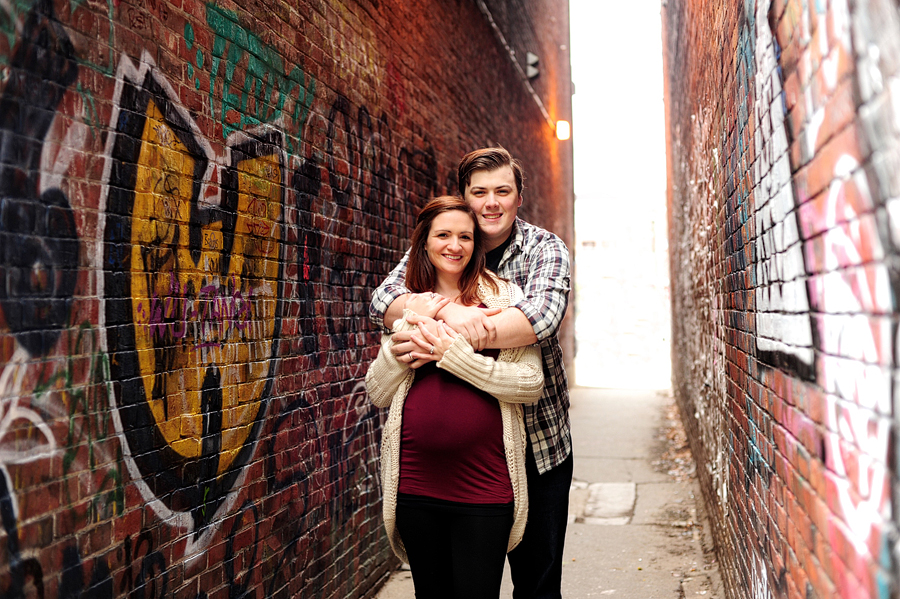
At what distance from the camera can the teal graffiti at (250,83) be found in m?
3.13

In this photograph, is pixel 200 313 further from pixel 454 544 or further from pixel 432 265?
pixel 454 544

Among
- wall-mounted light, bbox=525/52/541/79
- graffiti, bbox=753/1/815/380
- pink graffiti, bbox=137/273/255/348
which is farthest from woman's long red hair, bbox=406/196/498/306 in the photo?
wall-mounted light, bbox=525/52/541/79

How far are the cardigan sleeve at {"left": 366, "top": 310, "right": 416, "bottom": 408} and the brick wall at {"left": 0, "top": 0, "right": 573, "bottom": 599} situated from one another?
2.52 ft

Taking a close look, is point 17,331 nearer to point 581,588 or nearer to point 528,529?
point 528,529

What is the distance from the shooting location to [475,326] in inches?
98.9

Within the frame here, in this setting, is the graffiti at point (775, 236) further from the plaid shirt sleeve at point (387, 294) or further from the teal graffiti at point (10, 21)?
the teal graffiti at point (10, 21)

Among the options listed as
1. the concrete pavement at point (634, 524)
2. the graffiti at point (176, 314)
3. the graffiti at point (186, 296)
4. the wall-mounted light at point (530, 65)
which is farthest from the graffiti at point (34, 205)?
the wall-mounted light at point (530, 65)

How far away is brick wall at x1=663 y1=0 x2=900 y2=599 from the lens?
1.27 metres

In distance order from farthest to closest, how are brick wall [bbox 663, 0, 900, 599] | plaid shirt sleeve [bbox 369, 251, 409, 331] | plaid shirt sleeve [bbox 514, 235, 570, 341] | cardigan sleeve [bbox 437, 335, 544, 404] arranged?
plaid shirt sleeve [bbox 369, 251, 409, 331] → plaid shirt sleeve [bbox 514, 235, 570, 341] → cardigan sleeve [bbox 437, 335, 544, 404] → brick wall [bbox 663, 0, 900, 599]

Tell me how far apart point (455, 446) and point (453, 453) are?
3 centimetres

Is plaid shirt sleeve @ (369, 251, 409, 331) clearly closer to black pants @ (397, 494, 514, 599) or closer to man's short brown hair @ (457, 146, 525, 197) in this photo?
man's short brown hair @ (457, 146, 525, 197)

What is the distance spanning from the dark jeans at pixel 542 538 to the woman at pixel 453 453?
0.19 m

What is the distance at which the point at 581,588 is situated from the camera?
15.3 ft

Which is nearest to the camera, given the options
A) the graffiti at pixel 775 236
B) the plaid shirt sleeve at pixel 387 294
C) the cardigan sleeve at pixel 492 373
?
the graffiti at pixel 775 236
